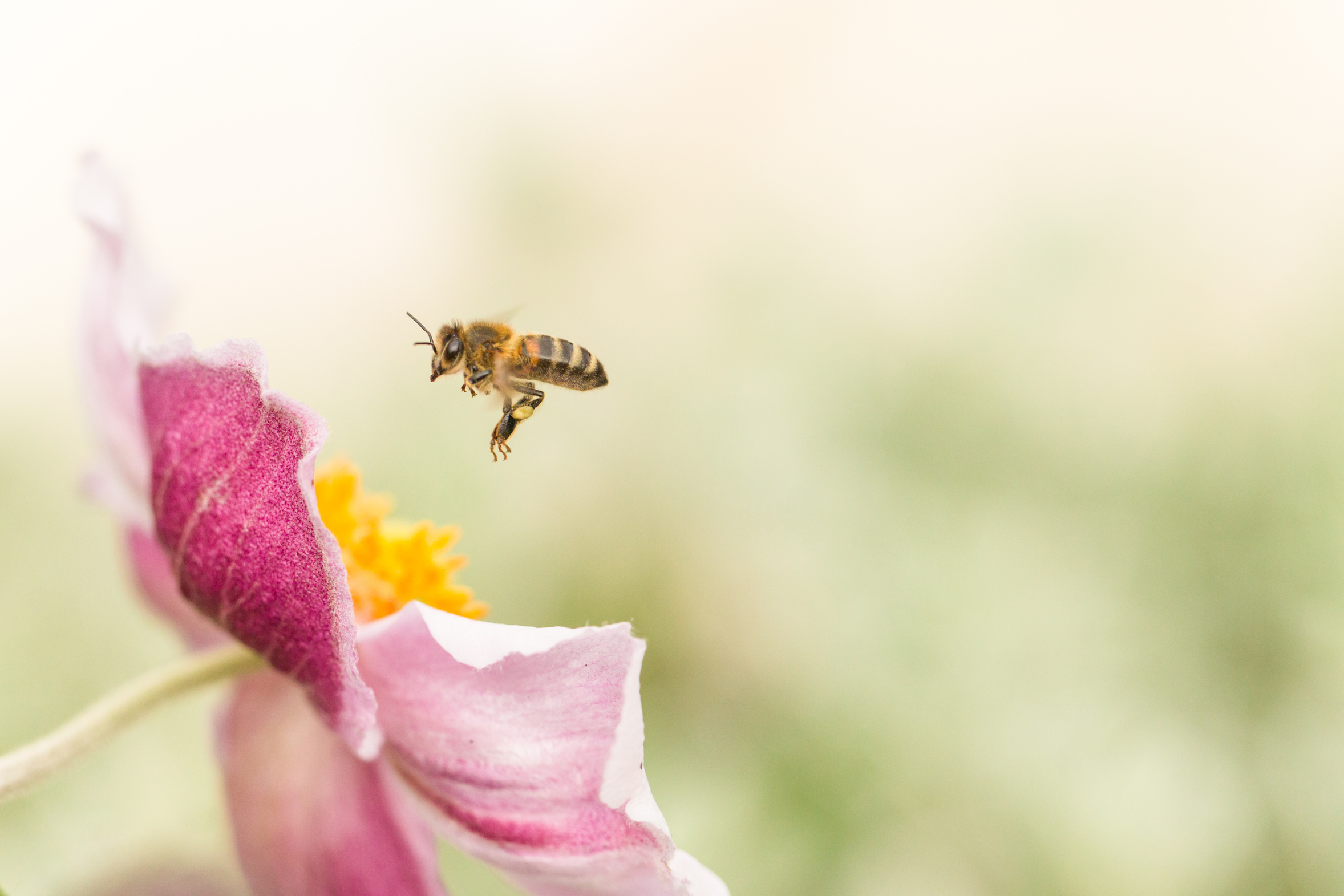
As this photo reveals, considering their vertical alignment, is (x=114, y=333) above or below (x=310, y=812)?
above

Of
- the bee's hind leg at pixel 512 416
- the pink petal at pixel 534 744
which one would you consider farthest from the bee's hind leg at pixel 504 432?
the pink petal at pixel 534 744

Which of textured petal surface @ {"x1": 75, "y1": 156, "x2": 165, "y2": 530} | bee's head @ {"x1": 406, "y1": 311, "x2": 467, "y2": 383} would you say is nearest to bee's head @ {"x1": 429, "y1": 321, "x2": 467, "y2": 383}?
bee's head @ {"x1": 406, "y1": 311, "x2": 467, "y2": 383}

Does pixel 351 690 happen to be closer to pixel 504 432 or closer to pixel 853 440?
pixel 504 432

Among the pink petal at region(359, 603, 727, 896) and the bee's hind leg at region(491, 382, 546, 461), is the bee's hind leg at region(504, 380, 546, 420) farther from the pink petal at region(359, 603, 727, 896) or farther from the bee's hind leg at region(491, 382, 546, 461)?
the pink petal at region(359, 603, 727, 896)

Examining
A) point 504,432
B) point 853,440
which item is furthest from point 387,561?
point 853,440

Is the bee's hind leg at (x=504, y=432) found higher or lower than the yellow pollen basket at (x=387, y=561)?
higher

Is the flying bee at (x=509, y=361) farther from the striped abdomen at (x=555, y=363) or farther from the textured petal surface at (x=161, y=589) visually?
the textured petal surface at (x=161, y=589)
